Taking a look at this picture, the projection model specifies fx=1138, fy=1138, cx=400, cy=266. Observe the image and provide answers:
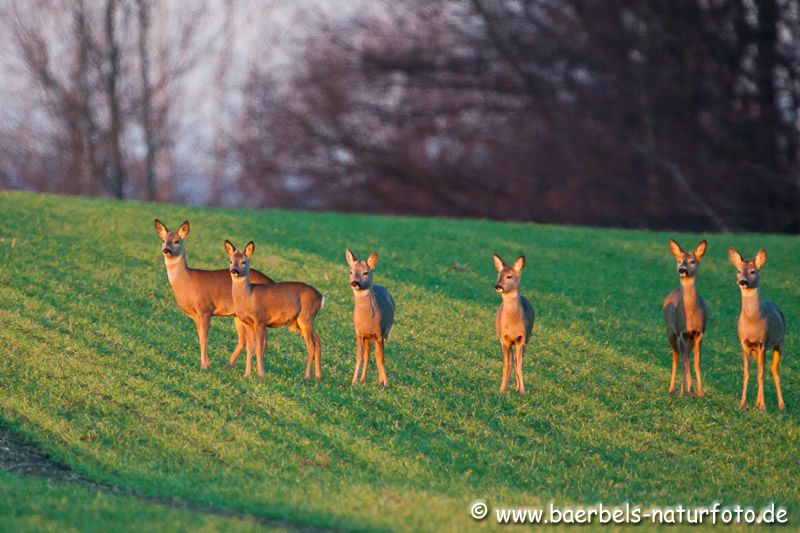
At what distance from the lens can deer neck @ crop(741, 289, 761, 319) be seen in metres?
11.8

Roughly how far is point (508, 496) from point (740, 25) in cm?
2928

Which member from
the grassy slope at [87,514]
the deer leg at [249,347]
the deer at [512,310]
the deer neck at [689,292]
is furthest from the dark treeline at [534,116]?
the grassy slope at [87,514]

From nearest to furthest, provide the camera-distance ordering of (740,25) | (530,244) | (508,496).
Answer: (508,496) → (530,244) → (740,25)

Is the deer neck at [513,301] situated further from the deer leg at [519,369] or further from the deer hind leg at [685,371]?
the deer hind leg at [685,371]

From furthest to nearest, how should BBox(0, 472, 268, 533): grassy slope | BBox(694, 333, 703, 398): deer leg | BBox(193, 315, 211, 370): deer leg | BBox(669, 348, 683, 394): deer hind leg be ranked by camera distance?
BBox(669, 348, 683, 394): deer hind leg → BBox(694, 333, 703, 398): deer leg → BBox(193, 315, 211, 370): deer leg → BBox(0, 472, 268, 533): grassy slope

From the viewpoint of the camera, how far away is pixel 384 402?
1228 centimetres

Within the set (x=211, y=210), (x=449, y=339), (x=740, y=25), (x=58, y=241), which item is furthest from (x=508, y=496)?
(x=740, y=25)

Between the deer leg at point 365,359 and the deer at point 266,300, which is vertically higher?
the deer at point 266,300

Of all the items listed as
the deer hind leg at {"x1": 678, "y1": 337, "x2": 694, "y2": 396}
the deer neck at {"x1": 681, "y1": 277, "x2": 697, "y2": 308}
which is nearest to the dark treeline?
the deer hind leg at {"x1": 678, "y1": 337, "x2": 694, "y2": 396}

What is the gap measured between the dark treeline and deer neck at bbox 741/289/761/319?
2360cm

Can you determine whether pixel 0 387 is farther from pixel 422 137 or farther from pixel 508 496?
pixel 422 137

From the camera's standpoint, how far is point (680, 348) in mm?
13188

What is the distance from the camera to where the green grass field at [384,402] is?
9945mm

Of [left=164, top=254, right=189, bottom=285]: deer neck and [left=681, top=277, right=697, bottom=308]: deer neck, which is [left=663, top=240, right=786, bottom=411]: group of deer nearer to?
[left=681, top=277, right=697, bottom=308]: deer neck
